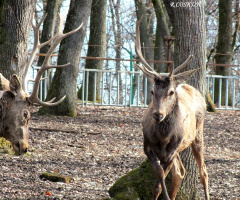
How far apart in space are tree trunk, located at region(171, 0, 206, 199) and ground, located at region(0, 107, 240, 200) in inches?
35.2

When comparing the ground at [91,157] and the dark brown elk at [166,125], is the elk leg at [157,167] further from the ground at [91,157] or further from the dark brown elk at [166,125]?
the ground at [91,157]

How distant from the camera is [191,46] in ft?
18.9

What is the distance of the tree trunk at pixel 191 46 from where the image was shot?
5.71 metres

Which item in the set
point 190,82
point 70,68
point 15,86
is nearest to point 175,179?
point 190,82

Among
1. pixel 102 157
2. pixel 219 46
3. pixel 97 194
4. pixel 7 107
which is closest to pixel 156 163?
pixel 97 194

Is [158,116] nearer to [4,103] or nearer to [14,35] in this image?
[4,103]

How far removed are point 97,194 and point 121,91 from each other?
21136 millimetres

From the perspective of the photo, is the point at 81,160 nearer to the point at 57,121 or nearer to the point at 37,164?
the point at 37,164

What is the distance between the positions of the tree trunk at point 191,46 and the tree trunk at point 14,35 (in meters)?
2.62

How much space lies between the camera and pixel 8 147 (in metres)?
7.08

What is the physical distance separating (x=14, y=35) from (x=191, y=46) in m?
3.00

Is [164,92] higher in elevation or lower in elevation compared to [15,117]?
higher

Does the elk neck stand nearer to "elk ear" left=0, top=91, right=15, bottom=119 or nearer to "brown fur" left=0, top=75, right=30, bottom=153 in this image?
"brown fur" left=0, top=75, right=30, bottom=153

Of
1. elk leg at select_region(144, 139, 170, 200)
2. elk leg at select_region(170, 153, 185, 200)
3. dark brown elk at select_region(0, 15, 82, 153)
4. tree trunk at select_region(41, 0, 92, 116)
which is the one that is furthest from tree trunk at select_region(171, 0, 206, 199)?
tree trunk at select_region(41, 0, 92, 116)
